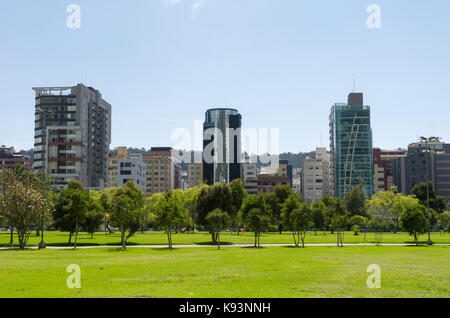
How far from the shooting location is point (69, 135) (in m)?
156

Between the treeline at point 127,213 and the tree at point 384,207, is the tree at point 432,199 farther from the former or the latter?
the treeline at point 127,213

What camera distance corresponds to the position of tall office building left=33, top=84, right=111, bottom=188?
152250 millimetres

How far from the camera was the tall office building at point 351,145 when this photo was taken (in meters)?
187

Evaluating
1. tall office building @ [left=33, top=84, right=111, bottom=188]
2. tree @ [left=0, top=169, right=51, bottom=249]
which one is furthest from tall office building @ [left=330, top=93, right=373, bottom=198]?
tree @ [left=0, top=169, right=51, bottom=249]

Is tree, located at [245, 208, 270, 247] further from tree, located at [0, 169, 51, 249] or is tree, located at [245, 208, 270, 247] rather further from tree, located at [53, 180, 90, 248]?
tree, located at [0, 169, 51, 249]

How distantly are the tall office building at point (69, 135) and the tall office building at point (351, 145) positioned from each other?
103 meters

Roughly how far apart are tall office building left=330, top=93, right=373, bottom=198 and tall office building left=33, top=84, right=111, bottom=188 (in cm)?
10274

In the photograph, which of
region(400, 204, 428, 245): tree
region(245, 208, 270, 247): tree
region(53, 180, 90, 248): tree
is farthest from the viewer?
region(400, 204, 428, 245): tree

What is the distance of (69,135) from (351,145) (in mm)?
117804

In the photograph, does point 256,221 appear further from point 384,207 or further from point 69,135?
point 69,135

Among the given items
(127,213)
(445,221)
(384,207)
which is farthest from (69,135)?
(445,221)

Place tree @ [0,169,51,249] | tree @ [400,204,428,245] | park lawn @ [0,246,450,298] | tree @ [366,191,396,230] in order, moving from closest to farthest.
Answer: park lawn @ [0,246,450,298] → tree @ [0,169,51,249] → tree @ [400,204,428,245] → tree @ [366,191,396,230]
